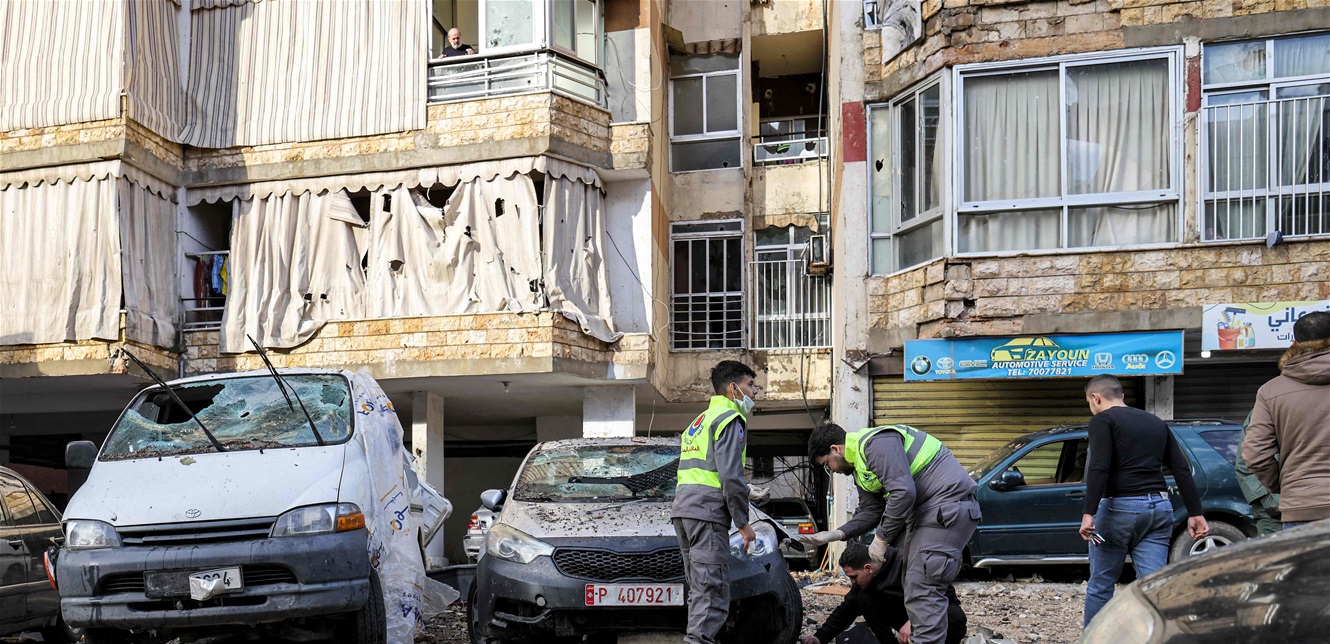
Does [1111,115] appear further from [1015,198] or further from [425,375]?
[425,375]

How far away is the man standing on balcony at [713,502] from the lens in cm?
689

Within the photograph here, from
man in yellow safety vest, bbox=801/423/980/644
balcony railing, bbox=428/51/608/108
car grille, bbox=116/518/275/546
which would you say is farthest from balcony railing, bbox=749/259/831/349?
car grille, bbox=116/518/275/546

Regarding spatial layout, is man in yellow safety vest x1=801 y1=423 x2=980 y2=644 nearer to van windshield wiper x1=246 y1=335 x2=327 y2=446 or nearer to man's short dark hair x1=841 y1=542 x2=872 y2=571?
man's short dark hair x1=841 y1=542 x2=872 y2=571

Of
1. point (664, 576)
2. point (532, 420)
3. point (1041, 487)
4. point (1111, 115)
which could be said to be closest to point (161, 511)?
point (664, 576)

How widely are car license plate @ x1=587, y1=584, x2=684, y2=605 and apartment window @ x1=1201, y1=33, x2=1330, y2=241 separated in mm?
8924

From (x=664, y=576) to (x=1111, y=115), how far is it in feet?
30.0

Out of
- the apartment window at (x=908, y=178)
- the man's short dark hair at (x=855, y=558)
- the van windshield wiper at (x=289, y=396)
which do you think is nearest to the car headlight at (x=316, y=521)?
the van windshield wiper at (x=289, y=396)

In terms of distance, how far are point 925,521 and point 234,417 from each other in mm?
4545

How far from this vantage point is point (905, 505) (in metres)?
6.53

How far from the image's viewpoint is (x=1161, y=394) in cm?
1445

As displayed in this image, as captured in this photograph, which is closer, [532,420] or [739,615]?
[739,615]

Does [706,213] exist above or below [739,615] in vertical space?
above

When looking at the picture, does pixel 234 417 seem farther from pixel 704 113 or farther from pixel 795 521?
pixel 704 113

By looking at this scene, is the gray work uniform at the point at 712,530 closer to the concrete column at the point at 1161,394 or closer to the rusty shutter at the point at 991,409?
the rusty shutter at the point at 991,409
